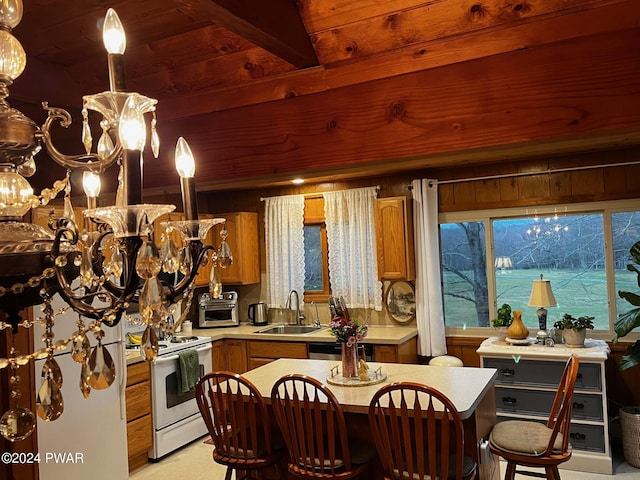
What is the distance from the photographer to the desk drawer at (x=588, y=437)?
11.5 ft

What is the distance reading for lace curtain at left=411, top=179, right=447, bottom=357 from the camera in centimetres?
452

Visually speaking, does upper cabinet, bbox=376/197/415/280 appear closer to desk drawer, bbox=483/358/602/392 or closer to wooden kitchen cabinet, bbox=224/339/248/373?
desk drawer, bbox=483/358/602/392

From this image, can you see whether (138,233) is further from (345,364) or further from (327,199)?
(327,199)

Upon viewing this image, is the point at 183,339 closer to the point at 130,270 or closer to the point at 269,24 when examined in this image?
the point at 269,24

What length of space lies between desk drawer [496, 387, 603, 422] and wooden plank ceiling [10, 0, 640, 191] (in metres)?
2.46

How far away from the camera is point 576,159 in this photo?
4.09 meters

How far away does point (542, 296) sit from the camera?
395 cm

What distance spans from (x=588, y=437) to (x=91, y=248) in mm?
3712

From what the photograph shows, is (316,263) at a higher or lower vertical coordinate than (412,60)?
lower

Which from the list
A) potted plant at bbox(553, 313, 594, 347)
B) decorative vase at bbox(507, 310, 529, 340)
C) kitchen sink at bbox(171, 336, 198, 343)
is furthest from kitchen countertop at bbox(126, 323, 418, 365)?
potted plant at bbox(553, 313, 594, 347)

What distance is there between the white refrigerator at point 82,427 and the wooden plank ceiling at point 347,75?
1.55 m

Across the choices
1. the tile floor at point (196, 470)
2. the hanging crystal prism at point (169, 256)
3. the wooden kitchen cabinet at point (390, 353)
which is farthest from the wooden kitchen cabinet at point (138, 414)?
the hanging crystal prism at point (169, 256)

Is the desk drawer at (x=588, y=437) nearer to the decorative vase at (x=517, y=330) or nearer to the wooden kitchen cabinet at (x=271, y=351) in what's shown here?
the decorative vase at (x=517, y=330)

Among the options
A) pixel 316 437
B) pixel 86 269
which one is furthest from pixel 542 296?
pixel 86 269
